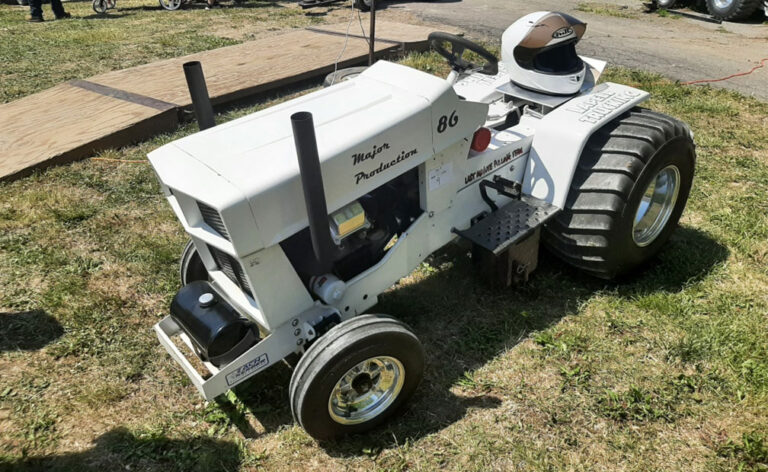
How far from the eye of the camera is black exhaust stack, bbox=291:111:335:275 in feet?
6.57

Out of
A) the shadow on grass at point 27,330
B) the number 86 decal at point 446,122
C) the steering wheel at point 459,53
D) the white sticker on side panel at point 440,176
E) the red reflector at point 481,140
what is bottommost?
the shadow on grass at point 27,330

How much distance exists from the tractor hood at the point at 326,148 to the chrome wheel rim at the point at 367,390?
2.48ft

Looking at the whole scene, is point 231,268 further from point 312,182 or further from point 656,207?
point 656,207

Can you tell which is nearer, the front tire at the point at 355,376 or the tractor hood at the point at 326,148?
the tractor hood at the point at 326,148

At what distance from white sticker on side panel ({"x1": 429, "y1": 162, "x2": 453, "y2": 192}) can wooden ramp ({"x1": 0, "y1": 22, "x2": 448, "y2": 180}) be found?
4251 mm

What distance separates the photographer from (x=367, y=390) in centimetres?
270

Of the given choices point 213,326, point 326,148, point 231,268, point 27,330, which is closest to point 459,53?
point 326,148

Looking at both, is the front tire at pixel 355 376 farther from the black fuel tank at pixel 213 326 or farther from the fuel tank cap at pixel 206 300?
the fuel tank cap at pixel 206 300

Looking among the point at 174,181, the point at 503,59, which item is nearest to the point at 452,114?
the point at 503,59

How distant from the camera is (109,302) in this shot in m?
3.68

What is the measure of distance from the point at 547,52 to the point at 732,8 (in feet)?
32.1

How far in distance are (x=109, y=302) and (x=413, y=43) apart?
6346mm

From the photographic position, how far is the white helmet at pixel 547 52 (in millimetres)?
3469

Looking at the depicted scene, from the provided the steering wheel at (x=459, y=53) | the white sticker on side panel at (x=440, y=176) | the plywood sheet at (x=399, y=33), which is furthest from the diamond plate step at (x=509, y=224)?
the plywood sheet at (x=399, y=33)
